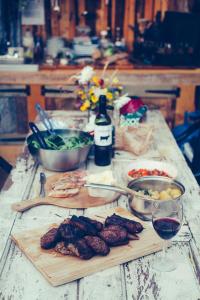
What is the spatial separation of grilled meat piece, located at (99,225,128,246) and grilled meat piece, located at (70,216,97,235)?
0.03 meters

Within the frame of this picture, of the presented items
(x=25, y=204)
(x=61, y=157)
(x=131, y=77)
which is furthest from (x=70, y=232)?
(x=131, y=77)

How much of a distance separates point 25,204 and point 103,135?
1.98ft

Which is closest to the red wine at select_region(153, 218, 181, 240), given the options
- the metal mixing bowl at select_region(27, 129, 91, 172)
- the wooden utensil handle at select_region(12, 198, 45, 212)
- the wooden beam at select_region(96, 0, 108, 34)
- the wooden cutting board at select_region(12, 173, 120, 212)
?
the wooden cutting board at select_region(12, 173, 120, 212)

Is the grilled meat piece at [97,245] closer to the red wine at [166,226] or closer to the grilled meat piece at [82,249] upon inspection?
the grilled meat piece at [82,249]

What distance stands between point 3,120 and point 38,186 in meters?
2.67

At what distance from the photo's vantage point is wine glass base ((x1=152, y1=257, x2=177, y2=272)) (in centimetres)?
142

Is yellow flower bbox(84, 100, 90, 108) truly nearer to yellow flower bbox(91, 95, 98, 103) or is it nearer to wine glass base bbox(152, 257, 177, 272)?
yellow flower bbox(91, 95, 98, 103)

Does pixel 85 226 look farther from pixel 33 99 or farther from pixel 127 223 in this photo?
pixel 33 99

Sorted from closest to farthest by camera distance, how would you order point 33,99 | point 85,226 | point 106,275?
point 106,275 < point 85,226 < point 33,99

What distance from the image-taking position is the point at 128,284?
1358 millimetres

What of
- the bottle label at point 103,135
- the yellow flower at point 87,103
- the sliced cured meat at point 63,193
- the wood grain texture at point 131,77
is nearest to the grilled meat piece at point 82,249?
the sliced cured meat at point 63,193

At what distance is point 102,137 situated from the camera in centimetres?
226

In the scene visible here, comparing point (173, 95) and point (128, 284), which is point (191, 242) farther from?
point (173, 95)

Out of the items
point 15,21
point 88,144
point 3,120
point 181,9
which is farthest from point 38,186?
point 181,9
